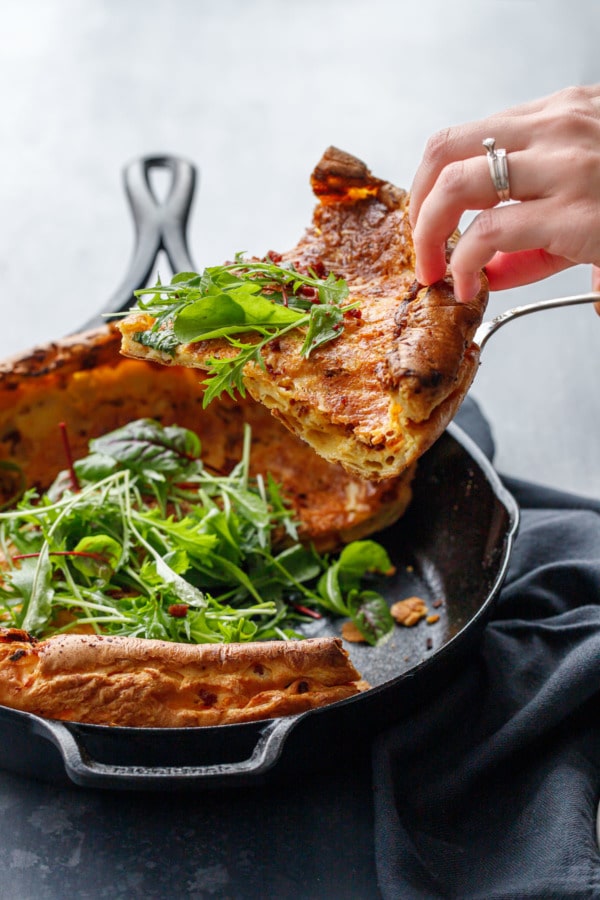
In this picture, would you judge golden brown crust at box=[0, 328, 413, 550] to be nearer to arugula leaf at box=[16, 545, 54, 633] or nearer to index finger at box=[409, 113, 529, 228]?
arugula leaf at box=[16, 545, 54, 633]

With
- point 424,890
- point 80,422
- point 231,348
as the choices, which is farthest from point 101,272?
point 424,890

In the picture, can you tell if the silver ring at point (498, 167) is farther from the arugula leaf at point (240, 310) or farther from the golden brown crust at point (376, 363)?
the arugula leaf at point (240, 310)

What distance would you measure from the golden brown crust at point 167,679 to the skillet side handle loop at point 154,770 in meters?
0.15

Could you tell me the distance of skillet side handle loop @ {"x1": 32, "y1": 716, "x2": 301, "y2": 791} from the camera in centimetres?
195

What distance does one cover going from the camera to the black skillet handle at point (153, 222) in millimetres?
3512

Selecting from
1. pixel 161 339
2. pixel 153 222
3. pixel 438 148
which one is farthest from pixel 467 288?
pixel 153 222

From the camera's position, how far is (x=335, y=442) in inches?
90.0

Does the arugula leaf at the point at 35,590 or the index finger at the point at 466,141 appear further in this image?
the arugula leaf at the point at 35,590

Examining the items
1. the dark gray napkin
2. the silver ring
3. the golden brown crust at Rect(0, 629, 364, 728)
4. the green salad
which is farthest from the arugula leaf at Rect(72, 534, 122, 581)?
the silver ring

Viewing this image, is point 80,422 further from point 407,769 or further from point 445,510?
point 407,769

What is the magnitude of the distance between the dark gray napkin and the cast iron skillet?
0.12 meters

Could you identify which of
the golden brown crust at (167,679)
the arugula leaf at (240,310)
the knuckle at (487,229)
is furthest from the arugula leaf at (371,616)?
the knuckle at (487,229)

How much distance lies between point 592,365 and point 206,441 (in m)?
1.98

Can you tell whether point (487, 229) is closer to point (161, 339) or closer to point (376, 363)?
point (376, 363)
